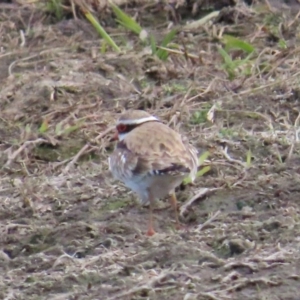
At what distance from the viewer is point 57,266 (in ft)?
19.1

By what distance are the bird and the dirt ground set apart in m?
0.23

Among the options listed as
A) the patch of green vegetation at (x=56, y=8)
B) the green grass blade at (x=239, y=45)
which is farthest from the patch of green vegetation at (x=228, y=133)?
the patch of green vegetation at (x=56, y=8)

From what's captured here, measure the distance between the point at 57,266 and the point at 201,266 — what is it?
2.92 ft

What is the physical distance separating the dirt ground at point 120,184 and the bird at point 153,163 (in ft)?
0.77

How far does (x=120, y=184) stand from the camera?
7199 millimetres

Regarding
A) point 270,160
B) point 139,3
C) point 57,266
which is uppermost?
point 57,266

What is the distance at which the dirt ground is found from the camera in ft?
17.8

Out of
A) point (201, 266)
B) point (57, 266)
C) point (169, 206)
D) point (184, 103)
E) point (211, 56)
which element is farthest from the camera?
point (211, 56)

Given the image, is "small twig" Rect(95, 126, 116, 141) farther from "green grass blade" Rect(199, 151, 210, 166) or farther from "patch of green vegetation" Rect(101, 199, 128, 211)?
"patch of green vegetation" Rect(101, 199, 128, 211)

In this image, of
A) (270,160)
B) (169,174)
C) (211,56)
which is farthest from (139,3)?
(169,174)

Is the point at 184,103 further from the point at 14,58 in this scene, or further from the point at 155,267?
the point at 155,267

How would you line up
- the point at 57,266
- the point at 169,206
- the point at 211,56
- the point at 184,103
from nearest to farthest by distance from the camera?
the point at 57,266 < the point at 169,206 < the point at 184,103 < the point at 211,56

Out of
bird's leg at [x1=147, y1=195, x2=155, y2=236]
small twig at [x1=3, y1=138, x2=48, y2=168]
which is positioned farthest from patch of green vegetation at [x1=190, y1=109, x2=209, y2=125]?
bird's leg at [x1=147, y1=195, x2=155, y2=236]

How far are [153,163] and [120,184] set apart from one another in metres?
1.10
